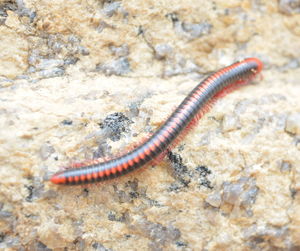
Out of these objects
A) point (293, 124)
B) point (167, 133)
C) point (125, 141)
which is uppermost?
point (293, 124)

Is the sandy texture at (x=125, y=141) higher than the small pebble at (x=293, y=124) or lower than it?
lower

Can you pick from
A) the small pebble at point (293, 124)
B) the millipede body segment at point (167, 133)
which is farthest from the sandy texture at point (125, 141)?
the millipede body segment at point (167, 133)

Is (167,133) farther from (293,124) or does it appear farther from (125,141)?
(293,124)

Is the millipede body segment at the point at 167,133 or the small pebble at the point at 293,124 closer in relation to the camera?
the millipede body segment at the point at 167,133

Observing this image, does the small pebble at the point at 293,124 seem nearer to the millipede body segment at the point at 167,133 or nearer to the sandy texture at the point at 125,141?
the sandy texture at the point at 125,141

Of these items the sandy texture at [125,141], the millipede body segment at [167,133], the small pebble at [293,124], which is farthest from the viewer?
the small pebble at [293,124]

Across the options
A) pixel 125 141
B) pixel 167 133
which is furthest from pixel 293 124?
pixel 125 141

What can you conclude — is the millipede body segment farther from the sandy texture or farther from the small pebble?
the small pebble
